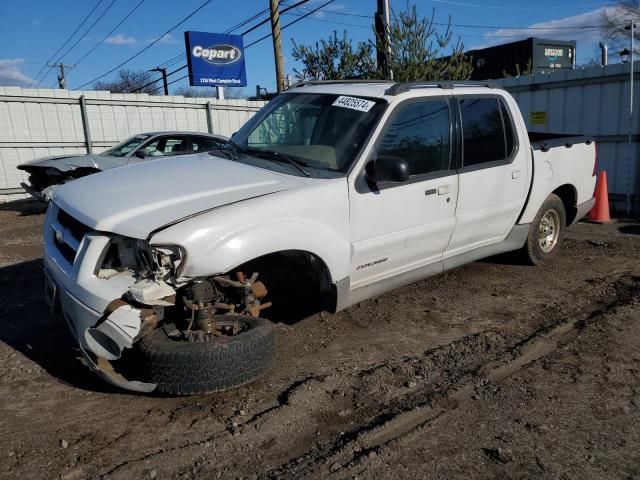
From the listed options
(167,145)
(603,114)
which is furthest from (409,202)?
(167,145)

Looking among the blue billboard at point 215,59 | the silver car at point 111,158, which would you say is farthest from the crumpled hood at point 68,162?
the blue billboard at point 215,59

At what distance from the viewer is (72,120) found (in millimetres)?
13250

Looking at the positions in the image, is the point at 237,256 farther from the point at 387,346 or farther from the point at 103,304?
the point at 387,346

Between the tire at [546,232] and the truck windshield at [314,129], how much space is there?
2582 millimetres

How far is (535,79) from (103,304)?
9.89 m

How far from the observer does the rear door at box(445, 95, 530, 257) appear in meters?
4.59

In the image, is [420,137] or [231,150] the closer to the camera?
[420,137]

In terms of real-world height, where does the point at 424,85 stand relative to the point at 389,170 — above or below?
above

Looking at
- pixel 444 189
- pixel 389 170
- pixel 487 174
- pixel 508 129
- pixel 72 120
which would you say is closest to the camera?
pixel 389 170

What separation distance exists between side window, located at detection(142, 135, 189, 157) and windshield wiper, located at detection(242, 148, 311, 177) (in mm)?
6365

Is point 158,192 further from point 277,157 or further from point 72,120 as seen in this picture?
point 72,120

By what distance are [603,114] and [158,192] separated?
8809 mm

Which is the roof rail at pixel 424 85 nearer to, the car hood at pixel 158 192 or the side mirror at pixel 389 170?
the side mirror at pixel 389 170

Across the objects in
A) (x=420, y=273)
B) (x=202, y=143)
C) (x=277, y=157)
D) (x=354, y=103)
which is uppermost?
(x=354, y=103)
